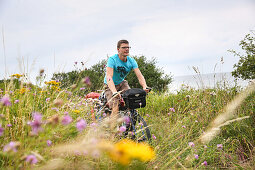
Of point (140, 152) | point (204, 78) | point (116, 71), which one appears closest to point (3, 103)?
point (140, 152)

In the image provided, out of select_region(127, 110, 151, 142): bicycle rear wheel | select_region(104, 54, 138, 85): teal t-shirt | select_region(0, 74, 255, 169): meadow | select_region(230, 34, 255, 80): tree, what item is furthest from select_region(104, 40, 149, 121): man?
select_region(230, 34, 255, 80): tree

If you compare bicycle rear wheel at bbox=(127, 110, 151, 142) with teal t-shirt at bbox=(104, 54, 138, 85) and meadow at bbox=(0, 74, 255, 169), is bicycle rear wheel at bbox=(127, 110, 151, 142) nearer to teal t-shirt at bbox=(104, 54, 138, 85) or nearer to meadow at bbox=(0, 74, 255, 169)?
meadow at bbox=(0, 74, 255, 169)

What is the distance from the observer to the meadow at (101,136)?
1039 mm

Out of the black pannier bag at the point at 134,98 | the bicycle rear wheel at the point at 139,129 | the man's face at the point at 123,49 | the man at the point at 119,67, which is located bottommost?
the bicycle rear wheel at the point at 139,129

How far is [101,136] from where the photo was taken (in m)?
1.83

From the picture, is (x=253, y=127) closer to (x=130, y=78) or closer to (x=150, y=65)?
(x=130, y=78)

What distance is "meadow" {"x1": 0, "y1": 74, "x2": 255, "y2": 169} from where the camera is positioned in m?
1.04

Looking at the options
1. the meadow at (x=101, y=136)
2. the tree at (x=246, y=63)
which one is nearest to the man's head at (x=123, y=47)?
the meadow at (x=101, y=136)

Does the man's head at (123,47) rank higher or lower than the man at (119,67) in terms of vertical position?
higher

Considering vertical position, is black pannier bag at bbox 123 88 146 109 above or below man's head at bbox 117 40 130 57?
below

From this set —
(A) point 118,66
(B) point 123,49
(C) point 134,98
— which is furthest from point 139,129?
(B) point 123,49

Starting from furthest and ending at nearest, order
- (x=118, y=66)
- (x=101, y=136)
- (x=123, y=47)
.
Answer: (x=118, y=66) → (x=123, y=47) → (x=101, y=136)

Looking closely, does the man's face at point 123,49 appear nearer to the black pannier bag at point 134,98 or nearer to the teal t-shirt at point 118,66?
the teal t-shirt at point 118,66

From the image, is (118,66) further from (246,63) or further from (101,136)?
(246,63)
